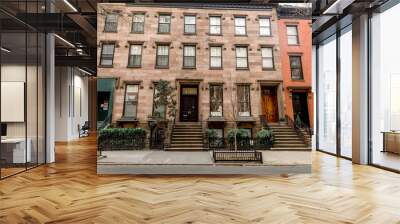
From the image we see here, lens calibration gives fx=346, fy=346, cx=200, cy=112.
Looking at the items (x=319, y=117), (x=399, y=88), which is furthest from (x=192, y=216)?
(x=319, y=117)

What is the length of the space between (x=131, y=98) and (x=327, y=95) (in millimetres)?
6020

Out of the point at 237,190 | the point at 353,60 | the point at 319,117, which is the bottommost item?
the point at 237,190

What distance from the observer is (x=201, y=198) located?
4.71 meters

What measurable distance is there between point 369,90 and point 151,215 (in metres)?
5.84

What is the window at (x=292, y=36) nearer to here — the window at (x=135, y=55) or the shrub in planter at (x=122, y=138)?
the window at (x=135, y=55)

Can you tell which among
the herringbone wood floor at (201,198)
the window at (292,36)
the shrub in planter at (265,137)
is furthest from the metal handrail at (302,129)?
the window at (292,36)

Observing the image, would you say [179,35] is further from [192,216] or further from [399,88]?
[399,88]

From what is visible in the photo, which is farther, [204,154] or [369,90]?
[369,90]

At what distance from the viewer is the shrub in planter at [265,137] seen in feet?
21.1

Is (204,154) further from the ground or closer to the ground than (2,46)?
closer to the ground

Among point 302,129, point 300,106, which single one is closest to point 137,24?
point 300,106

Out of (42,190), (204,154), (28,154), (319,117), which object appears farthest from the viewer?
(319,117)

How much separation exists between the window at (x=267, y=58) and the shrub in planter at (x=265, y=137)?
1.22 meters

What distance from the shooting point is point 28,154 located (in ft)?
23.4
